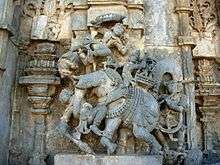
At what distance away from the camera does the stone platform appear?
5.21m

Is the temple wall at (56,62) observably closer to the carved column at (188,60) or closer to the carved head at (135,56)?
the carved column at (188,60)

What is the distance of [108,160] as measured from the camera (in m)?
5.22

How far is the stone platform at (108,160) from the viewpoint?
521cm

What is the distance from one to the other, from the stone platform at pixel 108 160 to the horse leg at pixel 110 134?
0.54 ft

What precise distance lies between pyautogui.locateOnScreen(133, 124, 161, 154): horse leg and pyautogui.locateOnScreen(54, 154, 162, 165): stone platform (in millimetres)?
220

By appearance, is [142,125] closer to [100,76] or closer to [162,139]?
[162,139]

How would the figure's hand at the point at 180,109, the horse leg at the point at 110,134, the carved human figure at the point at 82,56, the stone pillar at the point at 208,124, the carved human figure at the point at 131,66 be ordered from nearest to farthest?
the horse leg at the point at 110,134 < the carved human figure at the point at 131,66 < the carved human figure at the point at 82,56 < the figure's hand at the point at 180,109 < the stone pillar at the point at 208,124

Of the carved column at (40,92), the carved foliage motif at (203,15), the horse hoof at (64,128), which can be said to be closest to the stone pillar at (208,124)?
the carved foliage motif at (203,15)

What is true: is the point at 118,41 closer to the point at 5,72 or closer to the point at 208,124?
the point at 5,72

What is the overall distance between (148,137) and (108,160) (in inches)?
28.1

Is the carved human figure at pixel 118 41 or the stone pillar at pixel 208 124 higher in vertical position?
the carved human figure at pixel 118 41

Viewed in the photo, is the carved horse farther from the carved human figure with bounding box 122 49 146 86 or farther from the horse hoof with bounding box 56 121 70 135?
the horse hoof with bounding box 56 121 70 135

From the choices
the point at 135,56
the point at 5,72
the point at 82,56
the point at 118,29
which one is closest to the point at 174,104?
the point at 135,56

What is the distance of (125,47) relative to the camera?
614 centimetres
